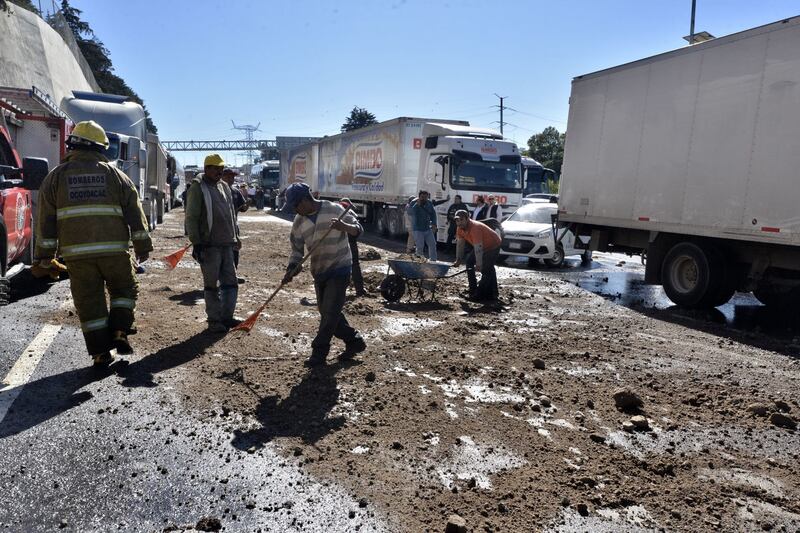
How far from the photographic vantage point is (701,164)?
9172 mm

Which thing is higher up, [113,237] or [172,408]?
[113,237]

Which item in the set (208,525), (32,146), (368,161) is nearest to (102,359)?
(208,525)

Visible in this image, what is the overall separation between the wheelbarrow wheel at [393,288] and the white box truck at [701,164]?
417cm

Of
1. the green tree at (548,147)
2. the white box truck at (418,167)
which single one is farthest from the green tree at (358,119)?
the white box truck at (418,167)

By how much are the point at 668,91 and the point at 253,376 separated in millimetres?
7841

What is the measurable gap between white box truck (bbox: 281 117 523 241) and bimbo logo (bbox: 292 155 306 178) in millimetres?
6720

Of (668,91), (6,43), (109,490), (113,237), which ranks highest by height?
(6,43)

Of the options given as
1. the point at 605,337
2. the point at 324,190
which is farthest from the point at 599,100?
the point at 324,190

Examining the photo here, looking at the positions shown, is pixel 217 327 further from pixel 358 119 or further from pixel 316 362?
pixel 358 119

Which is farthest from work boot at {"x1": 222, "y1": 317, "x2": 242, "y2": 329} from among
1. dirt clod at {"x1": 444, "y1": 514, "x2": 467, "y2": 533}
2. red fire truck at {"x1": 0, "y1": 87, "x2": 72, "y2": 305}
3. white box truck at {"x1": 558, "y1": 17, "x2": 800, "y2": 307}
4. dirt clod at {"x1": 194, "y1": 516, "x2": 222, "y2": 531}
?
white box truck at {"x1": 558, "y1": 17, "x2": 800, "y2": 307}

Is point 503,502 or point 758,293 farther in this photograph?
point 758,293

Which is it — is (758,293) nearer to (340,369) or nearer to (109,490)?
(340,369)

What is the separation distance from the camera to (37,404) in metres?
4.41

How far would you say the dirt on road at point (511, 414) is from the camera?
11.1 feet
